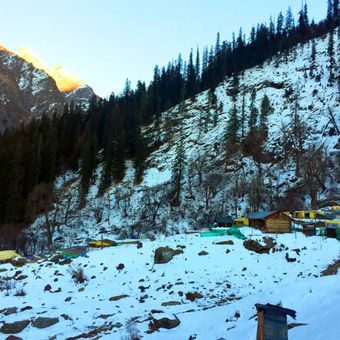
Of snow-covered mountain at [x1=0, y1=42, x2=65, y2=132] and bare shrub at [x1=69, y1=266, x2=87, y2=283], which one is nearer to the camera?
bare shrub at [x1=69, y1=266, x2=87, y2=283]

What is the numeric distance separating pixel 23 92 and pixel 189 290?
559 feet

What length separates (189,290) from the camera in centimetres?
1295

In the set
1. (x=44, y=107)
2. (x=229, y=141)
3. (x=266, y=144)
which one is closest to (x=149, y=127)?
(x=229, y=141)

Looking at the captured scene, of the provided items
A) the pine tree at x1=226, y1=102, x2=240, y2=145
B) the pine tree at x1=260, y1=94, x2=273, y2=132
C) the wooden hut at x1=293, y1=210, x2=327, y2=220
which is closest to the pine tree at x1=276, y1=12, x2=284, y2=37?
the pine tree at x1=260, y1=94, x2=273, y2=132

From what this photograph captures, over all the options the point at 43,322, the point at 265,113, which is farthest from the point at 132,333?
the point at 265,113

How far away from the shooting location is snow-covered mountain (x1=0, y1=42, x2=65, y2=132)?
12938cm

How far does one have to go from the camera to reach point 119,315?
10.7m

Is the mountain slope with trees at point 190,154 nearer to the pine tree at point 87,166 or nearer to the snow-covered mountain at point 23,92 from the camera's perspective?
the pine tree at point 87,166

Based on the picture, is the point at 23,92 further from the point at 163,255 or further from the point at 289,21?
the point at 163,255

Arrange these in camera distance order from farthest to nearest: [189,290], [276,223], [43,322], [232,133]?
[232,133] → [276,223] → [189,290] → [43,322]

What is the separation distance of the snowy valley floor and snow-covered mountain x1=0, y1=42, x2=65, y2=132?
420ft

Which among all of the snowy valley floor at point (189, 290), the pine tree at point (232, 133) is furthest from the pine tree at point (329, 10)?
the snowy valley floor at point (189, 290)

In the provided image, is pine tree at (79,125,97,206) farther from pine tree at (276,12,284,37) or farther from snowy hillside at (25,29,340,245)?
pine tree at (276,12,284,37)

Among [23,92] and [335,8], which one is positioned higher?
[335,8]
